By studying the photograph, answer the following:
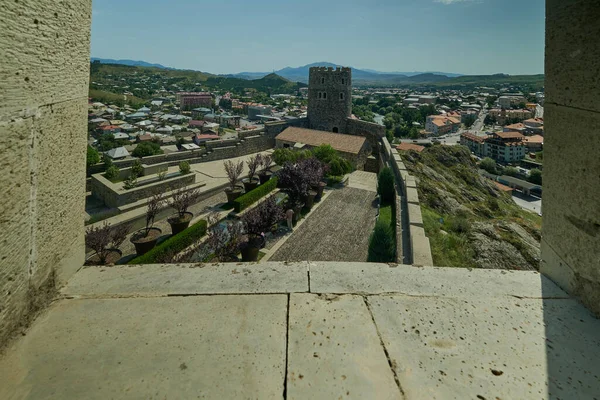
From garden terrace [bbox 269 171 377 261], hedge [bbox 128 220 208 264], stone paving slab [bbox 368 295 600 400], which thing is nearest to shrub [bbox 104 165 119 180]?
hedge [bbox 128 220 208 264]

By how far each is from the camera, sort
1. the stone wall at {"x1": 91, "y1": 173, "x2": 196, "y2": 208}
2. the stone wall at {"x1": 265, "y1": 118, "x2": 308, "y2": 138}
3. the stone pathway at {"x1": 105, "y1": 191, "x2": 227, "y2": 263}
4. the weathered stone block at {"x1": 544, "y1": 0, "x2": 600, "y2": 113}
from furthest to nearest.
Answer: the stone wall at {"x1": 265, "y1": 118, "x2": 308, "y2": 138} < the stone wall at {"x1": 91, "y1": 173, "x2": 196, "y2": 208} < the stone pathway at {"x1": 105, "y1": 191, "x2": 227, "y2": 263} < the weathered stone block at {"x1": 544, "y1": 0, "x2": 600, "y2": 113}

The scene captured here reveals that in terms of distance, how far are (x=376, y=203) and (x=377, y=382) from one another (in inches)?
554

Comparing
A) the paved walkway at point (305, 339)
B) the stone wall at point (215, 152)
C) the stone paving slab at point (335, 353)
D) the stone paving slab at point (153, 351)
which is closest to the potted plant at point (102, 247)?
the paved walkway at point (305, 339)

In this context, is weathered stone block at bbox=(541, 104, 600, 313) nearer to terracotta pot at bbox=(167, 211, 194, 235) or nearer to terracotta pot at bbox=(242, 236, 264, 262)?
terracotta pot at bbox=(242, 236, 264, 262)

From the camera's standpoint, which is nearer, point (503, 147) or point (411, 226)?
point (411, 226)

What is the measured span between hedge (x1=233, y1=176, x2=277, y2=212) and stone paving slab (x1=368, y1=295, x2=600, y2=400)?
37.6ft

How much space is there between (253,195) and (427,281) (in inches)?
474

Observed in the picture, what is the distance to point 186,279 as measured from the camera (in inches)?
91.8

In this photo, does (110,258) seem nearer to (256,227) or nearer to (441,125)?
(256,227)

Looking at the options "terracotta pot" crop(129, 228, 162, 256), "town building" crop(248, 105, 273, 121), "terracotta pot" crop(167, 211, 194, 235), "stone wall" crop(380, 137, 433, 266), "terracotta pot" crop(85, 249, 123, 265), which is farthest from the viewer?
"town building" crop(248, 105, 273, 121)

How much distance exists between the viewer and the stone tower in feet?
90.6

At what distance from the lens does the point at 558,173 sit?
2316mm

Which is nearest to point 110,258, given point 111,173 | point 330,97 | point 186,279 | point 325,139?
point 186,279

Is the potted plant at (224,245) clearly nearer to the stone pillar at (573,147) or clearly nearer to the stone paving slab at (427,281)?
the stone paving slab at (427,281)
